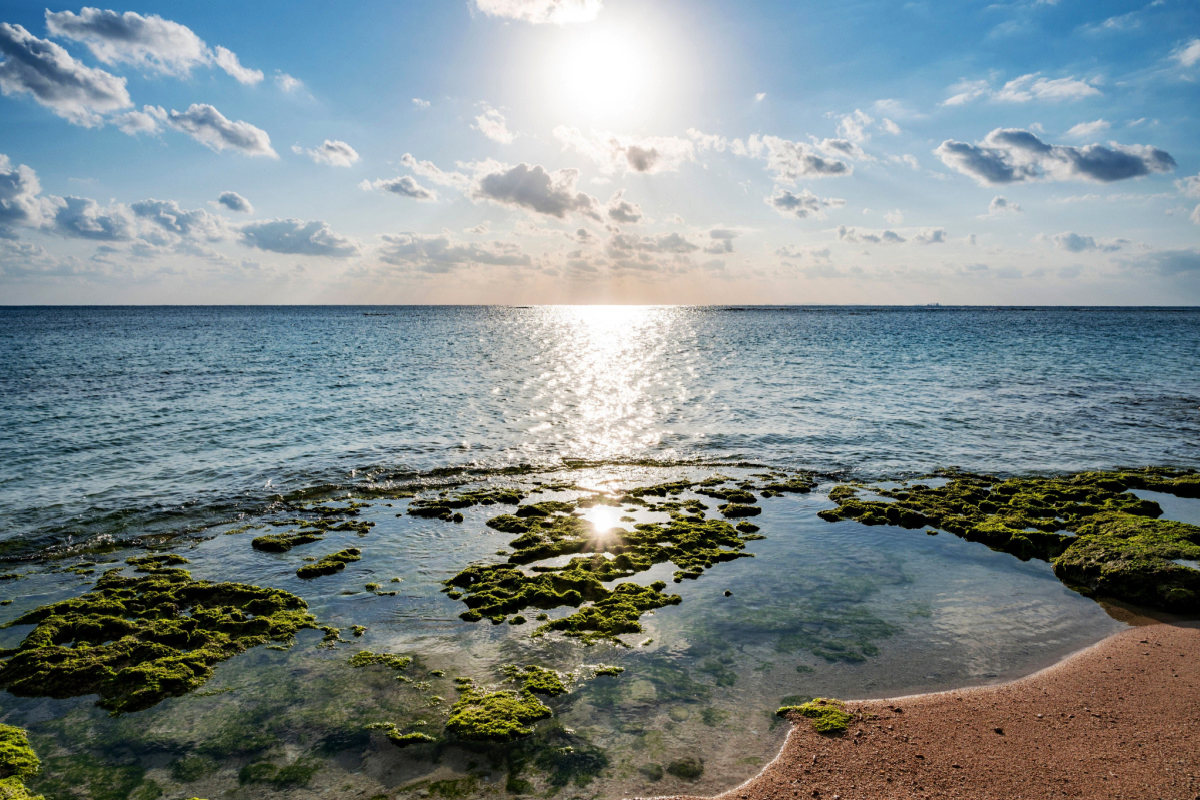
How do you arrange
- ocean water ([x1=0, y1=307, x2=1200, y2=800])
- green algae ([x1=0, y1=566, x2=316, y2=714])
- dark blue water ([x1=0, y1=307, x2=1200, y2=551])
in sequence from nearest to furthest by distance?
ocean water ([x1=0, y1=307, x2=1200, y2=800])
green algae ([x1=0, y1=566, x2=316, y2=714])
dark blue water ([x1=0, y1=307, x2=1200, y2=551])

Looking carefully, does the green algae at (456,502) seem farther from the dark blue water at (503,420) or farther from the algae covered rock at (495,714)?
the algae covered rock at (495,714)

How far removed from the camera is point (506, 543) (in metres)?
17.1

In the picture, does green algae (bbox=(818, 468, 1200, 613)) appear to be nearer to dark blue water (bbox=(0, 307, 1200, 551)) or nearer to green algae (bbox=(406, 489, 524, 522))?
dark blue water (bbox=(0, 307, 1200, 551))

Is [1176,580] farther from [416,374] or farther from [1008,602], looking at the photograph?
[416,374]

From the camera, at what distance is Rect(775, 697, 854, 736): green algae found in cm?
903

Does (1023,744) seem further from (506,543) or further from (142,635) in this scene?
(142,635)

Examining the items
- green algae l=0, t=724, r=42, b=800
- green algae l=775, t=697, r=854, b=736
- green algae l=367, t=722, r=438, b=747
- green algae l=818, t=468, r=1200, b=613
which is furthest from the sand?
green algae l=0, t=724, r=42, b=800

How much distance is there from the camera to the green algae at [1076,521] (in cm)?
1329

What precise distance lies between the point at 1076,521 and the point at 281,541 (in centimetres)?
2308

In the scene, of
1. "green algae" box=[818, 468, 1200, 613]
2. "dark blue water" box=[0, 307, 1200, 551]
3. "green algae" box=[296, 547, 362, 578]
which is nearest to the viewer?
"green algae" box=[818, 468, 1200, 613]

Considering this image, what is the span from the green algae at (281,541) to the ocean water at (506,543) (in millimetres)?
319

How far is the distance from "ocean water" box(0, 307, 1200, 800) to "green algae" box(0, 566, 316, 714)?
1.43 ft

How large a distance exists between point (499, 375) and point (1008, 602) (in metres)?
46.9

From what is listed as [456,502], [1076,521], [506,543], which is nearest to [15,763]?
[506,543]
